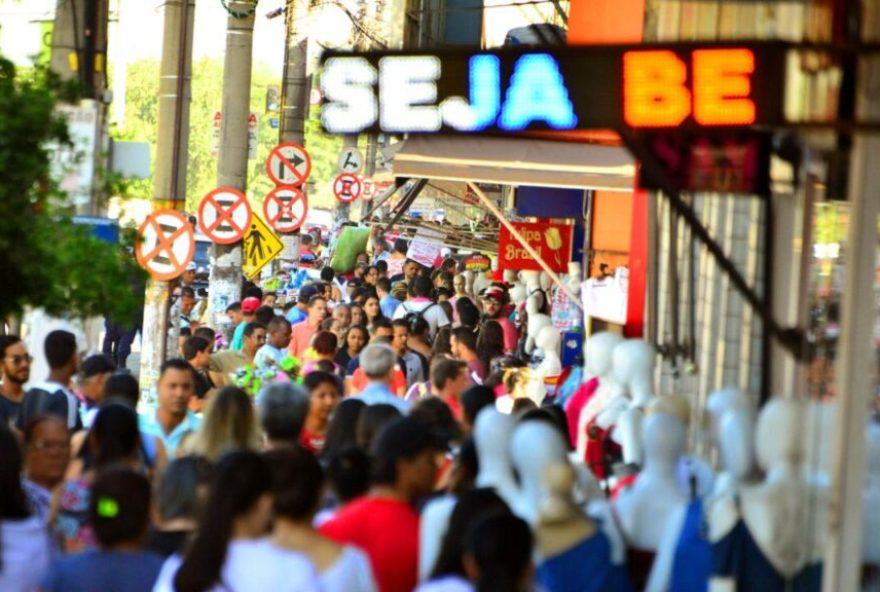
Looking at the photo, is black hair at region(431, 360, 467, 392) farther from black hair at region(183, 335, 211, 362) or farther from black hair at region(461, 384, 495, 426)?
black hair at region(183, 335, 211, 362)

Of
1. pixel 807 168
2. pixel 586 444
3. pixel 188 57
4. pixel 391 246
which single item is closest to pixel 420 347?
→ pixel 188 57

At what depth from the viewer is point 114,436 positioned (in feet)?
26.4

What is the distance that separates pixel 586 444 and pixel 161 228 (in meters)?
7.18

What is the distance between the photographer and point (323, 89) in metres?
8.14

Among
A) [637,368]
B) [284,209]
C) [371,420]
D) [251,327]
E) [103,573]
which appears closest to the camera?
[103,573]

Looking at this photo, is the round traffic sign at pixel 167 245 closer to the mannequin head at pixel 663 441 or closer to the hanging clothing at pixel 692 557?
the mannequin head at pixel 663 441

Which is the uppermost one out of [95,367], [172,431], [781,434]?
[781,434]

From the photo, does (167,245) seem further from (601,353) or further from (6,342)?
(601,353)

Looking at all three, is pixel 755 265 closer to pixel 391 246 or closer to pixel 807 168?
pixel 807 168

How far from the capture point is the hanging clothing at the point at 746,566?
7344 millimetres

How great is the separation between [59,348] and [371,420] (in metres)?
2.78

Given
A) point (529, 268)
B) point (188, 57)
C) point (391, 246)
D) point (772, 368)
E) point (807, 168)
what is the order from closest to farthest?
point (807, 168) < point (772, 368) < point (188, 57) < point (529, 268) < point (391, 246)

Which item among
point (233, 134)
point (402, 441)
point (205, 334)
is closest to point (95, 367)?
point (205, 334)

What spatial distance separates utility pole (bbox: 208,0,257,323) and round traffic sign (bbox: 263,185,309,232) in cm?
354
